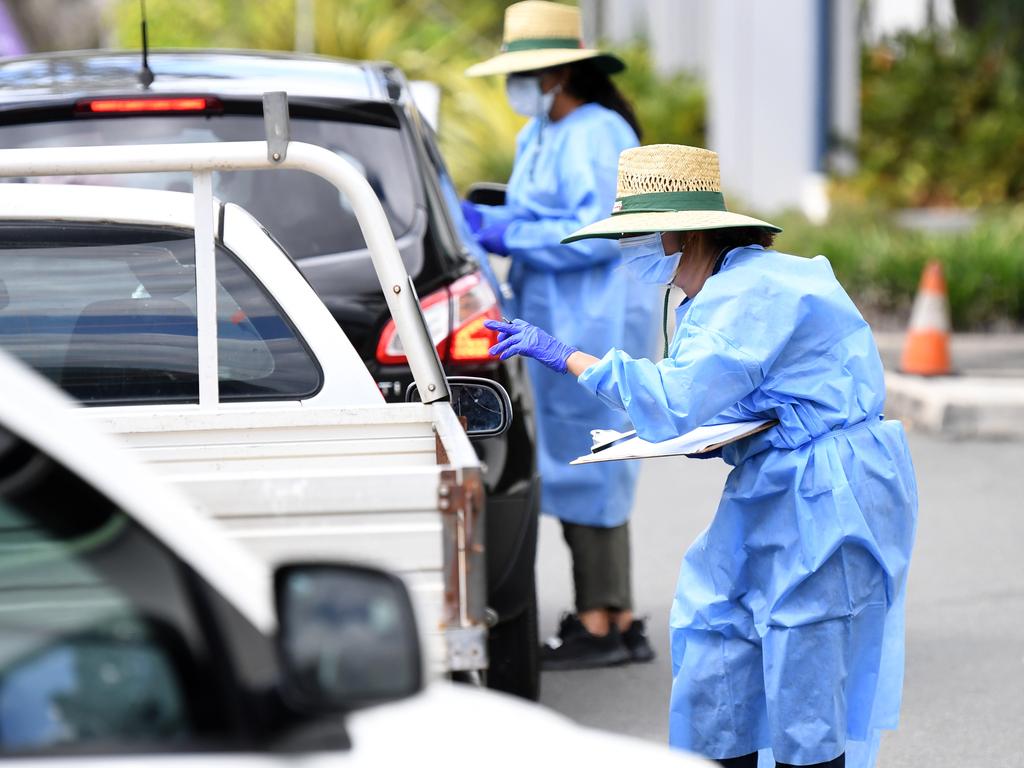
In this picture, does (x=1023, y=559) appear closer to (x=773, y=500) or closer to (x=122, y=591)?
(x=773, y=500)

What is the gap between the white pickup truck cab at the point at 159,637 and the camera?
1.86 m

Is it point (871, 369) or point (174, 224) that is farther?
point (174, 224)

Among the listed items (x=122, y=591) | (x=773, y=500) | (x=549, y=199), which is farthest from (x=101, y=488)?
(x=549, y=199)

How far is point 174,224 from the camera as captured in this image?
4.14 metres

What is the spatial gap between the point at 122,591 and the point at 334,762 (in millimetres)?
287

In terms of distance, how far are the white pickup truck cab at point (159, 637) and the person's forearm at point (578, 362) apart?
1822 millimetres

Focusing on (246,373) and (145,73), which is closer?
(246,373)

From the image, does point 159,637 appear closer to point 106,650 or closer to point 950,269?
point 106,650

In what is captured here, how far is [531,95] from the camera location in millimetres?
5891

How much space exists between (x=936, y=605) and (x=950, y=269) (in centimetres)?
661

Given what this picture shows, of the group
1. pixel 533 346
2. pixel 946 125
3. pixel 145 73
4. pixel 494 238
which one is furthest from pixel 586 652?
pixel 946 125

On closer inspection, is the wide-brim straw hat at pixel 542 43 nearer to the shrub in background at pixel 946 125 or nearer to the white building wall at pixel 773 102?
the shrub in background at pixel 946 125

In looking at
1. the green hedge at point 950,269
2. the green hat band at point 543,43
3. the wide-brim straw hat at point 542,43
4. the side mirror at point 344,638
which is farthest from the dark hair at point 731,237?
the green hedge at point 950,269

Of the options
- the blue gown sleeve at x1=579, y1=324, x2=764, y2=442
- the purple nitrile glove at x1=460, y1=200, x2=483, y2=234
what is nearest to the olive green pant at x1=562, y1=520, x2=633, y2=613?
the purple nitrile glove at x1=460, y1=200, x2=483, y2=234
